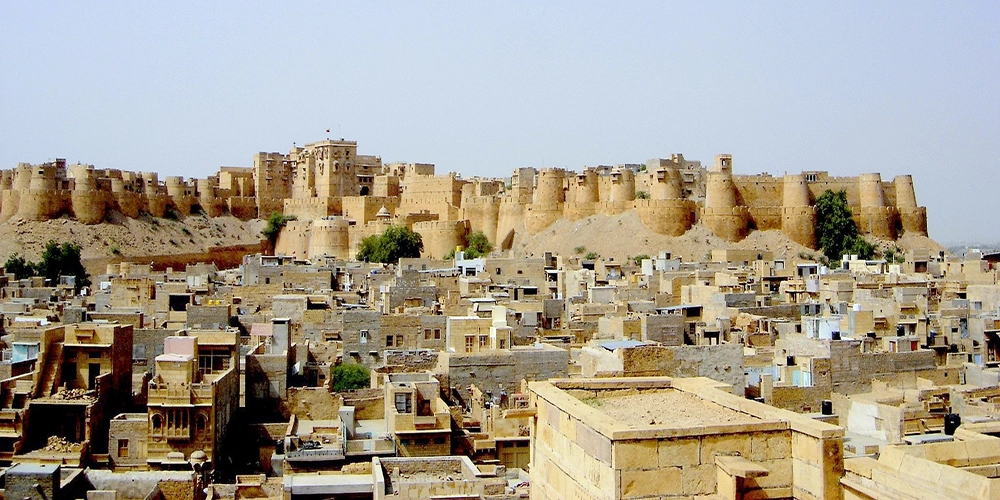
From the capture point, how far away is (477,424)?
15.4 metres

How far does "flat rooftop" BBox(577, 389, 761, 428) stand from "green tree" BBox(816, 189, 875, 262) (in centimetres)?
4116

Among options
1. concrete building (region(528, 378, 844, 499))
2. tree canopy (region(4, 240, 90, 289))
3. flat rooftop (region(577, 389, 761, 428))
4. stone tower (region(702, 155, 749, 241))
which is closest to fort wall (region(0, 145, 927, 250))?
stone tower (region(702, 155, 749, 241))

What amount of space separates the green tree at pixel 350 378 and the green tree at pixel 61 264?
917 inches

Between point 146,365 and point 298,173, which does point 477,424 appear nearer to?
point 146,365

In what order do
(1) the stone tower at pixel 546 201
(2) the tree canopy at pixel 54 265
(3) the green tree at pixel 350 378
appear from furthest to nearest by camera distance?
1. (1) the stone tower at pixel 546 201
2. (2) the tree canopy at pixel 54 265
3. (3) the green tree at pixel 350 378

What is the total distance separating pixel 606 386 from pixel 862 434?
789cm

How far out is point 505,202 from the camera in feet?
167

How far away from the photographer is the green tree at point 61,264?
40438mm

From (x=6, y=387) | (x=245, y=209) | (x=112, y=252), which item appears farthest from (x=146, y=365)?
(x=245, y=209)

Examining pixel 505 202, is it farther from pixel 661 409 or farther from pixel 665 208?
pixel 661 409

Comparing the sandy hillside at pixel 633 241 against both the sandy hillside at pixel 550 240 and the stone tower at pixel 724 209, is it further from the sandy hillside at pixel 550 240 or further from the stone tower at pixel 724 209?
the stone tower at pixel 724 209

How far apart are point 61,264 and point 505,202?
62.7ft

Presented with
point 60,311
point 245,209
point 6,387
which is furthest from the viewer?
point 245,209

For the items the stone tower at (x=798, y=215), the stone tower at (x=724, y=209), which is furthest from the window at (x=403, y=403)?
the stone tower at (x=798, y=215)
